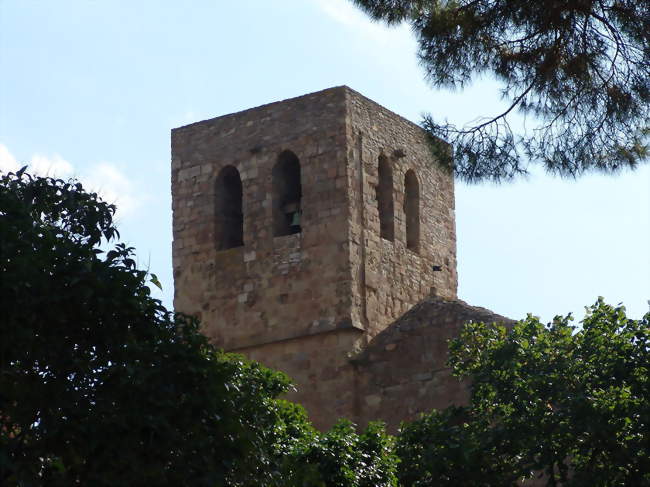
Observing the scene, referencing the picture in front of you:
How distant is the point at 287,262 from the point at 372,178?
170cm

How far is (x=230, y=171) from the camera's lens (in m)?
23.4

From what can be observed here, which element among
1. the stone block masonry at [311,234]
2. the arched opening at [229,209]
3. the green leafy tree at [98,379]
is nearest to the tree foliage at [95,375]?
the green leafy tree at [98,379]

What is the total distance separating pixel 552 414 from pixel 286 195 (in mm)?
8908

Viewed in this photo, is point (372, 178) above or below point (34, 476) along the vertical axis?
above

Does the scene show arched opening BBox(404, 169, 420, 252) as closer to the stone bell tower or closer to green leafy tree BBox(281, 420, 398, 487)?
the stone bell tower

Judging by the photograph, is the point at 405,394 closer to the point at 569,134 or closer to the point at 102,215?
the point at 569,134

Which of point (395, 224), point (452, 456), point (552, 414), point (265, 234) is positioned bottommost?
point (452, 456)

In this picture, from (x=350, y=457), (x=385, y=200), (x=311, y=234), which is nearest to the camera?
(x=350, y=457)

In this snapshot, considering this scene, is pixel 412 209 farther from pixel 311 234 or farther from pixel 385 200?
pixel 311 234

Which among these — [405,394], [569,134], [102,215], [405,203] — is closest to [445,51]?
[569,134]

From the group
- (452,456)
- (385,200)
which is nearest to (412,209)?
(385,200)

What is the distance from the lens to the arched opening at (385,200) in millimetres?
22703

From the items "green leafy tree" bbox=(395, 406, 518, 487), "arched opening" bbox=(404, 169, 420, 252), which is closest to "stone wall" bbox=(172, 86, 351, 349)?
"arched opening" bbox=(404, 169, 420, 252)

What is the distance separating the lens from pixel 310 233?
22.0m
